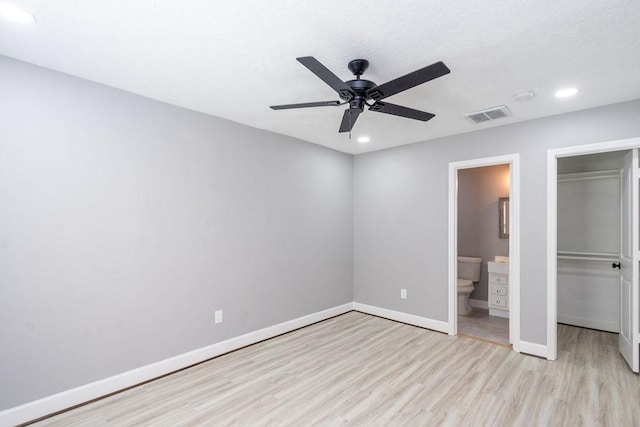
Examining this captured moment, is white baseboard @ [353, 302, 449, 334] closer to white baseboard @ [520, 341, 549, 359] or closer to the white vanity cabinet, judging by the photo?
white baseboard @ [520, 341, 549, 359]

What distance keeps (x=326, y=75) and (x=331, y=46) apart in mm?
282

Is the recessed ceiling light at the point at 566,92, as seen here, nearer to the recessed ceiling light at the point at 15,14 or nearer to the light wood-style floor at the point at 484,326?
the light wood-style floor at the point at 484,326

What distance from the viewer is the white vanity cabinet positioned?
15.0ft

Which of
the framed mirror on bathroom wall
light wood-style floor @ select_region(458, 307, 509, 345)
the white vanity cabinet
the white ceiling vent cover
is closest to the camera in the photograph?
the white ceiling vent cover

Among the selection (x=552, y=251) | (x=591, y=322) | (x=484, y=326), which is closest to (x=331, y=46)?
(x=552, y=251)

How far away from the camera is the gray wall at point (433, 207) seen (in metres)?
3.14

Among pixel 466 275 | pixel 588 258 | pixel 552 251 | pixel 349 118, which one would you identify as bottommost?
pixel 466 275

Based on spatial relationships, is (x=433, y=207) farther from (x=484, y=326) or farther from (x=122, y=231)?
(x=122, y=231)

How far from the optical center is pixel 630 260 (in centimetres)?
294

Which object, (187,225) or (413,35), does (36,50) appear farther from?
(413,35)

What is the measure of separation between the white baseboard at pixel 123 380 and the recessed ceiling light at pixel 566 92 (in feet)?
11.9

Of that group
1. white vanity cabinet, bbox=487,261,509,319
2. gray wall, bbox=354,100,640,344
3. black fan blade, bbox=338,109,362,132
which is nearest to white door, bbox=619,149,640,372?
gray wall, bbox=354,100,640,344

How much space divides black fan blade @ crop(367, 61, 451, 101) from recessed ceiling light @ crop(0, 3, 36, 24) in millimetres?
1956

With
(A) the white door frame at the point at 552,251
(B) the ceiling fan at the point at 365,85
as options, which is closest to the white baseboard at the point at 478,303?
(A) the white door frame at the point at 552,251
